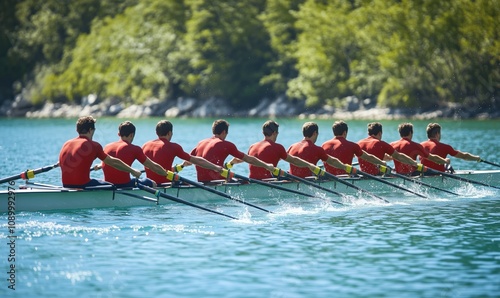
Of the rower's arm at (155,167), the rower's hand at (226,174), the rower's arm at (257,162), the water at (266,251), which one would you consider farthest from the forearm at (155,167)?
the rower's arm at (257,162)

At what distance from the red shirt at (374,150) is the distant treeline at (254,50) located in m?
44.0

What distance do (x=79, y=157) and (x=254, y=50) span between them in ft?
228

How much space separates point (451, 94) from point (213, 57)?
26.6 metres

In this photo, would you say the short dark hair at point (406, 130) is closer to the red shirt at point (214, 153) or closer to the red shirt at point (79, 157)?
the red shirt at point (214, 153)

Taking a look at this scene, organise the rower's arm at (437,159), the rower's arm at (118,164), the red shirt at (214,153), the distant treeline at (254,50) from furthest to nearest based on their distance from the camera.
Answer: the distant treeline at (254,50) → the rower's arm at (437,159) → the red shirt at (214,153) → the rower's arm at (118,164)

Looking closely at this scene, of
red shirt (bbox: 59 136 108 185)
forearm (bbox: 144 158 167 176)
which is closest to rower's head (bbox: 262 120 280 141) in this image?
forearm (bbox: 144 158 167 176)

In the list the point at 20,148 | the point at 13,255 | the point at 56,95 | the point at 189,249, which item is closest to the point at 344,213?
the point at 189,249

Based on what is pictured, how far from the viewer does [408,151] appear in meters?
20.0

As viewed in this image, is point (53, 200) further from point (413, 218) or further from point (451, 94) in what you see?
point (451, 94)

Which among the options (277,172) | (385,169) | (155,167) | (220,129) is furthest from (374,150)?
(155,167)

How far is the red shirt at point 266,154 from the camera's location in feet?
59.6

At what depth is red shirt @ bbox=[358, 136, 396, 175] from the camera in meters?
19.5

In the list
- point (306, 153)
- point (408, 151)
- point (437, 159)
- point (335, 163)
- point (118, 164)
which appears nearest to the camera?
point (118, 164)

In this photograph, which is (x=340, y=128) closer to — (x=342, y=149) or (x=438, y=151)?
(x=342, y=149)
